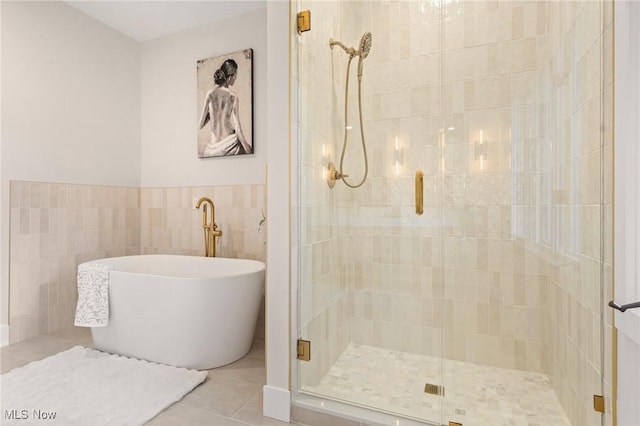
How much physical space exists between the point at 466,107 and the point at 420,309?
115cm

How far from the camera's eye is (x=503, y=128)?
6.03 ft

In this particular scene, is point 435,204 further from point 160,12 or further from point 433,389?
point 160,12

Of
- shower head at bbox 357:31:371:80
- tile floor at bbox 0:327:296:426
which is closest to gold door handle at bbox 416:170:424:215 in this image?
shower head at bbox 357:31:371:80

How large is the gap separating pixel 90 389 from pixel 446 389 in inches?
73.2

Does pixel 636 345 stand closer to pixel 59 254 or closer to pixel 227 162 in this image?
pixel 227 162

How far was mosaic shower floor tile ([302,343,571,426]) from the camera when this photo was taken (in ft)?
4.76

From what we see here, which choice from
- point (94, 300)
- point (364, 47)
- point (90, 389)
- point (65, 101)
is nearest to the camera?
point (90, 389)

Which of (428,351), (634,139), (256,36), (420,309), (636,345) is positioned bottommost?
Result: (428,351)

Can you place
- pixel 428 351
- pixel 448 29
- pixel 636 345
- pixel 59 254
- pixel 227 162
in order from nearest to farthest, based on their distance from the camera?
pixel 636 345
pixel 428 351
pixel 448 29
pixel 59 254
pixel 227 162

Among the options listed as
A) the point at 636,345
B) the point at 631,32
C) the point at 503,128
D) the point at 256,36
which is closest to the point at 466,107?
the point at 503,128

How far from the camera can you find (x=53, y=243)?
8.79 feet

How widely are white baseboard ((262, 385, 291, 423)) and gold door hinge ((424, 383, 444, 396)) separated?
656 millimetres

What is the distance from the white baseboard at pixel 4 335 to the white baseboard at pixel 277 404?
83.8 inches

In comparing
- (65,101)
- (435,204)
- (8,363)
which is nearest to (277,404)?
(435,204)
